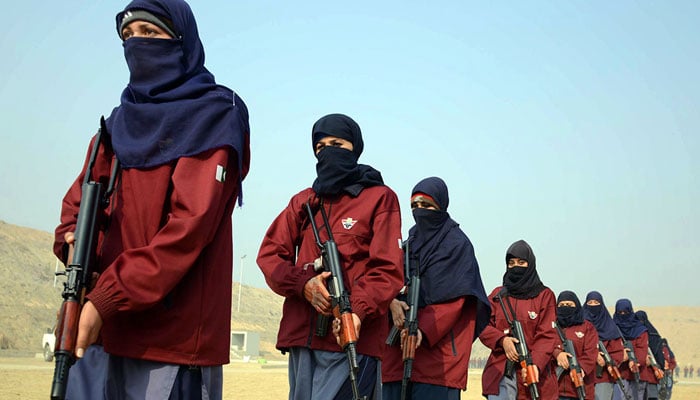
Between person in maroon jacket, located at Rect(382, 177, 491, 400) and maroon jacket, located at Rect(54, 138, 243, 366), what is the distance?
11.4ft

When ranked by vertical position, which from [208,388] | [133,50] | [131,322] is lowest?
[208,388]

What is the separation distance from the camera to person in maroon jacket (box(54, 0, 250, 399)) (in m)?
3.12

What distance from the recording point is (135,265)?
10.1 ft

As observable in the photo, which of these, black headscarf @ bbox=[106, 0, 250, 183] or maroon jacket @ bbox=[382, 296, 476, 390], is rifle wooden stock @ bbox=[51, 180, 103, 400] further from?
maroon jacket @ bbox=[382, 296, 476, 390]

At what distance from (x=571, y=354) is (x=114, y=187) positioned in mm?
9897

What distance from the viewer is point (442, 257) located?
23.9ft

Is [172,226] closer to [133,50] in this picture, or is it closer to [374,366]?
[133,50]

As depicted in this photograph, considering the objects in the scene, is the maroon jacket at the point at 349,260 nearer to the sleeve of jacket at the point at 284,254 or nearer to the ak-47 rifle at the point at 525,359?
the sleeve of jacket at the point at 284,254

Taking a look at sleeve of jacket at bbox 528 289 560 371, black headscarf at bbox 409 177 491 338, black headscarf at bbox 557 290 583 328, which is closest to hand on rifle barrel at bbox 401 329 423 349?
black headscarf at bbox 409 177 491 338

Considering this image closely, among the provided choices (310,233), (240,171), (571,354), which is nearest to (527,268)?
(571,354)

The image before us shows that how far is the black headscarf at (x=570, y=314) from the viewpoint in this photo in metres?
14.2

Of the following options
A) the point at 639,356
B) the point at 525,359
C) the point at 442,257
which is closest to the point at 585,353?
the point at 525,359

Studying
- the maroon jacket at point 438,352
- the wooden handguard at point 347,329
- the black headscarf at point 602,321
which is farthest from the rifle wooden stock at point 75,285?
the black headscarf at point 602,321

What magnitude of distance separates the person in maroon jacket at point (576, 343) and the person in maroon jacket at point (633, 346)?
4.79 metres
